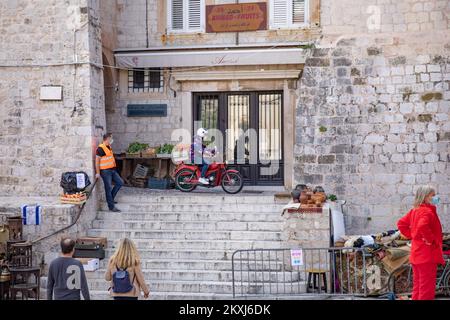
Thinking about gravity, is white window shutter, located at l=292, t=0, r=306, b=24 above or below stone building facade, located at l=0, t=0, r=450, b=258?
above

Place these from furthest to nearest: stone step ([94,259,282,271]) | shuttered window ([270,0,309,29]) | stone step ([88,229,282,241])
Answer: shuttered window ([270,0,309,29]) → stone step ([88,229,282,241]) → stone step ([94,259,282,271])

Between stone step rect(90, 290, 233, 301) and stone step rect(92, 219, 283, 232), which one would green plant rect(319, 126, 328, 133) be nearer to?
stone step rect(92, 219, 283, 232)

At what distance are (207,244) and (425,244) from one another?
15.4ft

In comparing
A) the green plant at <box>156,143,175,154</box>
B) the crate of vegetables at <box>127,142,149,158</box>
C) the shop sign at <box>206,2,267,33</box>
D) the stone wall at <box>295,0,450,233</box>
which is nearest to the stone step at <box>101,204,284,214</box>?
the stone wall at <box>295,0,450,233</box>

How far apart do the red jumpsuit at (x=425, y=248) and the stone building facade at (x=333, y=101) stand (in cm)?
549

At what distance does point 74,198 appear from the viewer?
12820 mm

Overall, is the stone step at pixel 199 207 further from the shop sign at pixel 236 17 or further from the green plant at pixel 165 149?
the shop sign at pixel 236 17

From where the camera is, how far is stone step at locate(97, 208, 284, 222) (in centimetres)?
1287

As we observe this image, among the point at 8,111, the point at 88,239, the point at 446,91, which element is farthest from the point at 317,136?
the point at 8,111

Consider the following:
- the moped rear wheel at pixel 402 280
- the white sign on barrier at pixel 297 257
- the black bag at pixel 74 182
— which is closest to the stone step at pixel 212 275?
the white sign on barrier at pixel 297 257

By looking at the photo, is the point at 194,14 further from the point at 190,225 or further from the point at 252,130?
the point at 190,225

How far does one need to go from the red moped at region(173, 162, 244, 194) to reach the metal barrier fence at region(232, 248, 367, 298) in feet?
11.9

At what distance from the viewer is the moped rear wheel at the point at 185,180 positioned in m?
14.9
